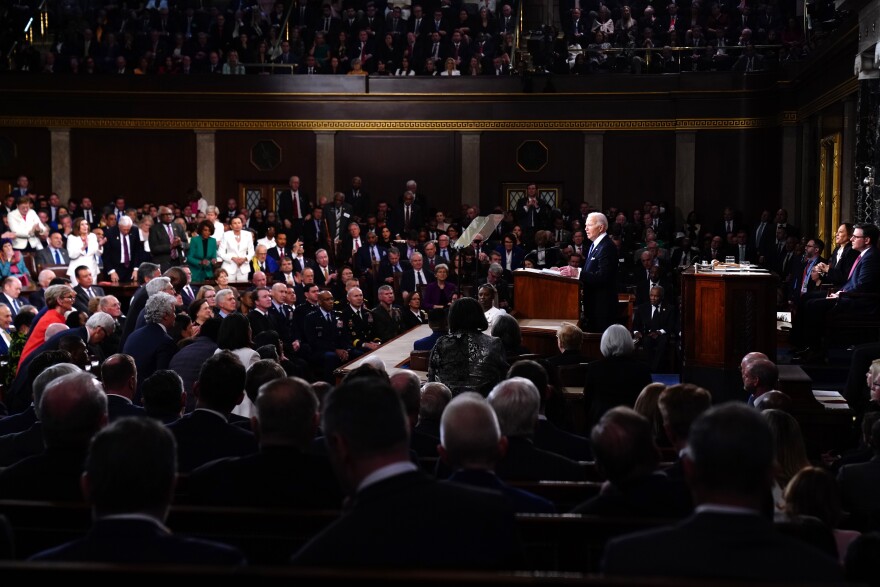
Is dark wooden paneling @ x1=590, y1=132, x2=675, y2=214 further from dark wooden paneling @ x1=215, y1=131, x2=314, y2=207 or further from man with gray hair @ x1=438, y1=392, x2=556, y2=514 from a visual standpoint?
man with gray hair @ x1=438, y1=392, x2=556, y2=514

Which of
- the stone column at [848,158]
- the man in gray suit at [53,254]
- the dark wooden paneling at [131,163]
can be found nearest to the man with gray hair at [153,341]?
the man in gray suit at [53,254]

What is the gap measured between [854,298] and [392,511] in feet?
22.7

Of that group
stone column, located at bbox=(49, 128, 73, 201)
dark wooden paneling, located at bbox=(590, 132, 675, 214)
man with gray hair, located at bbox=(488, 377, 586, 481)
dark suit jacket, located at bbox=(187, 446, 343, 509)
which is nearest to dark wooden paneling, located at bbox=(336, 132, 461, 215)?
dark wooden paneling, located at bbox=(590, 132, 675, 214)

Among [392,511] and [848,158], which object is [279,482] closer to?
[392,511]

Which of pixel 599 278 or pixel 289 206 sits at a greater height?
pixel 289 206

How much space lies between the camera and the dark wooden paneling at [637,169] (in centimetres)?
1789

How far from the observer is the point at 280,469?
326 centimetres

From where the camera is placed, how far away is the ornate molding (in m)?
17.8

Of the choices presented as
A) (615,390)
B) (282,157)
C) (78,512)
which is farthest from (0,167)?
(78,512)

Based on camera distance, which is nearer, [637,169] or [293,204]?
[293,204]

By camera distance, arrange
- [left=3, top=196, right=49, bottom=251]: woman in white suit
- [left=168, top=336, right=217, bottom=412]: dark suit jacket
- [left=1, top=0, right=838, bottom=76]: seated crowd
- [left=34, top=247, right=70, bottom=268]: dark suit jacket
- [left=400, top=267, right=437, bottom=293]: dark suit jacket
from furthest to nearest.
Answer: [left=1, top=0, right=838, bottom=76]: seated crowd, [left=3, top=196, right=49, bottom=251]: woman in white suit, [left=400, top=267, right=437, bottom=293]: dark suit jacket, [left=34, top=247, right=70, bottom=268]: dark suit jacket, [left=168, top=336, right=217, bottom=412]: dark suit jacket

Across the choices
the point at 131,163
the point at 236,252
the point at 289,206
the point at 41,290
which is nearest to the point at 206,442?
the point at 41,290

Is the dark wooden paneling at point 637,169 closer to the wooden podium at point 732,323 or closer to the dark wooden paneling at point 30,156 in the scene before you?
the dark wooden paneling at point 30,156

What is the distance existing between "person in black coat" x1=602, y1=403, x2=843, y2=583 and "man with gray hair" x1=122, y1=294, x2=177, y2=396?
16.7 ft
